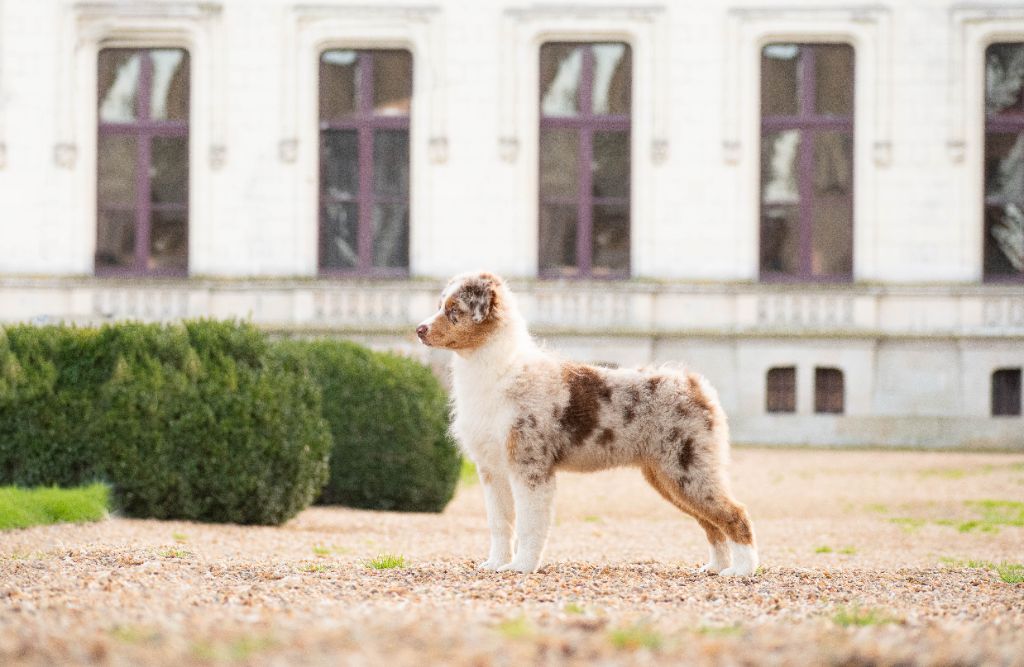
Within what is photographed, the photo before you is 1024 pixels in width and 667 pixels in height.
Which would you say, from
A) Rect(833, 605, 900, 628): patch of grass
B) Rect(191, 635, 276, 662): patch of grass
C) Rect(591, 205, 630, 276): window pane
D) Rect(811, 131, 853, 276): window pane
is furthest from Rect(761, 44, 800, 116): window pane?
Rect(191, 635, 276, 662): patch of grass

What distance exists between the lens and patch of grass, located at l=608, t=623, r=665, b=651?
5344 millimetres

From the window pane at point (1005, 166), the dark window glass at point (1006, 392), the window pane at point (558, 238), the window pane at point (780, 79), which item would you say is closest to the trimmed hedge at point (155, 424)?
the window pane at point (558, 238)

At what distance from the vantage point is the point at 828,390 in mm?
25672

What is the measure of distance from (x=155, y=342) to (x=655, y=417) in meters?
5.12

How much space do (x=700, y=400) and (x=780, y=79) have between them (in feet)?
60.9

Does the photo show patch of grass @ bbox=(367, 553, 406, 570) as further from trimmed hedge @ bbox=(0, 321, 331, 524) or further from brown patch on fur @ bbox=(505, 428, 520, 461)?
trimmed hedge @ bbox=(0, 321, 331, 524)

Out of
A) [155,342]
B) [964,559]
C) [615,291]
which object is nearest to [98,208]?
[615,291]

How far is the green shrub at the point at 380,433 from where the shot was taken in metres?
14.2

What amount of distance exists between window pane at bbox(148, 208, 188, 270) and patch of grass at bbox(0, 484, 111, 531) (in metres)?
15.2

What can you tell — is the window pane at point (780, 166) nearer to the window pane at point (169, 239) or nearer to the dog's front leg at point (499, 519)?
the window pane at point (169, 239)

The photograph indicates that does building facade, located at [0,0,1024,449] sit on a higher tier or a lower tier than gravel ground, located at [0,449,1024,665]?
higher

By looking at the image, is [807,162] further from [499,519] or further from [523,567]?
[523,567]

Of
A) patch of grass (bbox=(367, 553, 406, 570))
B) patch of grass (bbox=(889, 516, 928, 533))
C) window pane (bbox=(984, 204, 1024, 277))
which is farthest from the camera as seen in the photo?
window pane (bbox=(984, 204, 1024, 277))

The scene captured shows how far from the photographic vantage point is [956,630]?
246 inches
